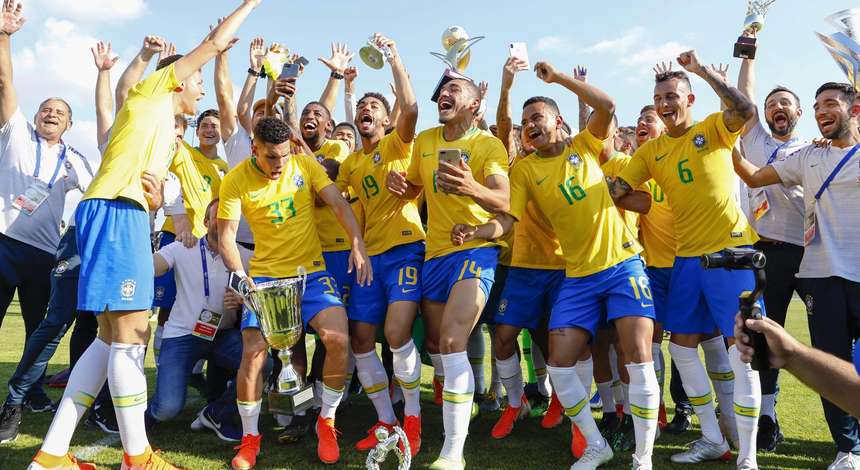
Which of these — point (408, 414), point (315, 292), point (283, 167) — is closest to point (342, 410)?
point (408, 414)

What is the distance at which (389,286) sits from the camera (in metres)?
4.84

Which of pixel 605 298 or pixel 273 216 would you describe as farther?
pixel 273 216

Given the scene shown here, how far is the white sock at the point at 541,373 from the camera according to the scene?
6238 mm

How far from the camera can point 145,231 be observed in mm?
3867

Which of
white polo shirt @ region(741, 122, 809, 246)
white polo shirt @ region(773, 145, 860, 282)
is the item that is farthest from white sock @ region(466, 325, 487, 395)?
white polo shirt @ region(773, 145, 860, 282)

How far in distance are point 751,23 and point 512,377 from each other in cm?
373

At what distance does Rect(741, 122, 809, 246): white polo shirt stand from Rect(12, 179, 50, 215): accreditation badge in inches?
247

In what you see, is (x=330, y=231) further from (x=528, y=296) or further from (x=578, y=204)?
(x=578, y=204)

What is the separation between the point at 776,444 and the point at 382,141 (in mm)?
4036

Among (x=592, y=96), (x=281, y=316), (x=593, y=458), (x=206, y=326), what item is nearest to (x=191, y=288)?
(x=206, y=326)

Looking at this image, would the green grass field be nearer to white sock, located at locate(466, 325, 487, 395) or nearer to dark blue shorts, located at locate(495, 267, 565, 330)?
white sock, located at locate(466, 325, 487, 395)

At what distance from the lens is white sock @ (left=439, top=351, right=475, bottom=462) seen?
13.5 feet

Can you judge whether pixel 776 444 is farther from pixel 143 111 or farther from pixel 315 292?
pixel 143 111

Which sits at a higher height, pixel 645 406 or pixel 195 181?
pixel 195 181
